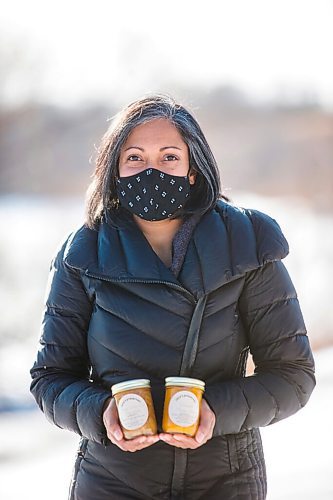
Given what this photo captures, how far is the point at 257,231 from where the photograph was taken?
1.86 m

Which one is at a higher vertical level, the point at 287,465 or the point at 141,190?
the point at 141,190

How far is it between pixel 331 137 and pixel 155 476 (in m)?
16.3

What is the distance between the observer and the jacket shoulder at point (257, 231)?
180 centimetres

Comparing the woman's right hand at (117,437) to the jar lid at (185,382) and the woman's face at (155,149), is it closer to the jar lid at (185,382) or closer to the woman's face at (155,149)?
the jar lid at (185,382)

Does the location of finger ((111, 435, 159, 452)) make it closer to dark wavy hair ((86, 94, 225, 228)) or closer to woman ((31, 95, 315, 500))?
woman ((31, 95, 315, 500))

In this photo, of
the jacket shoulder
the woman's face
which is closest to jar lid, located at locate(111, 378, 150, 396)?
the jacket shoulder

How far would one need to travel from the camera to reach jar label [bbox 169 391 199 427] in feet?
5.34

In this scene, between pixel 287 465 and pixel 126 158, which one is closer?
pixel 126 158

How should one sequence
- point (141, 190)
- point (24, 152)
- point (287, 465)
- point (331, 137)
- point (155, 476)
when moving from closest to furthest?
1. point (155, 476)
2. point (141, 190)
3. point (287, 465)
4. point (331, 137)
5. point (24, 152)

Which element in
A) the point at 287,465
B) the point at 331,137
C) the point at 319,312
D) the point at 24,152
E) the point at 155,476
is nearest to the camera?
the point at 155,476

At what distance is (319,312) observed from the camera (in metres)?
7.16

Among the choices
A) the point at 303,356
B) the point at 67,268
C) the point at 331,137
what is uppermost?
the point at 331,137

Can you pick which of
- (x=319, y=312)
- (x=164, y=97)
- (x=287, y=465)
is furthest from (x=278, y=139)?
(x=164, y=97)

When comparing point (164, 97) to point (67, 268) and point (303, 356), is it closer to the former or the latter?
point (67, 268)
